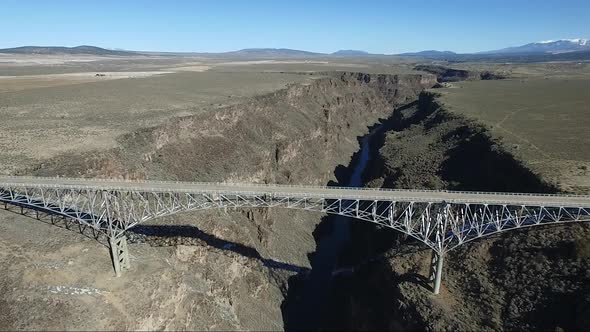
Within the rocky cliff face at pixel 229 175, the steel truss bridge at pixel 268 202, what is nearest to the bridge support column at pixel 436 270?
the steel truss bridge at pixel 268 202

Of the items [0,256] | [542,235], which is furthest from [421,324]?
[0,256]

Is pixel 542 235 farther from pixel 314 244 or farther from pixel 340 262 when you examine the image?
pixel 314 244

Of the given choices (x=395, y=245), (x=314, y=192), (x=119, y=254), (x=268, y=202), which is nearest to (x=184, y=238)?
(x=119, y=254)

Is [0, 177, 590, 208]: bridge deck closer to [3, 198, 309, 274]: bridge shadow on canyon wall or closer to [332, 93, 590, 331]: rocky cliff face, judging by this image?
[3, 198, 309, 274]: bridge shadow on canyon wall

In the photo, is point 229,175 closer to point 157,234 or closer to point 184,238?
point 184,238

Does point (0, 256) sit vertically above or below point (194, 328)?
above
